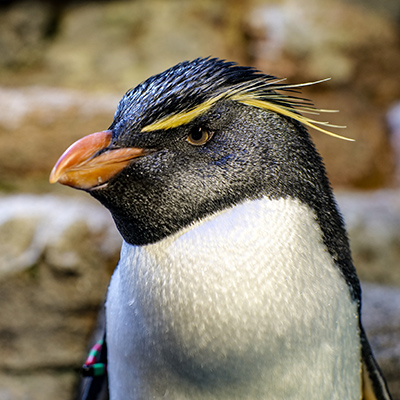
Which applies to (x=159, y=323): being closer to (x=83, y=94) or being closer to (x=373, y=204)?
(x=373, y=204)

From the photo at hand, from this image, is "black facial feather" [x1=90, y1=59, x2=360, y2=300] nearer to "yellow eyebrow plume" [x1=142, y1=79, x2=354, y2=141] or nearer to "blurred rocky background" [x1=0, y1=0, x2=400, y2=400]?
"yellow eyebrow plume" [x1=142, y1=79, x2=354, y2=141]

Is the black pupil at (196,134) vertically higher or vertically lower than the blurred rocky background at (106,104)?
lower

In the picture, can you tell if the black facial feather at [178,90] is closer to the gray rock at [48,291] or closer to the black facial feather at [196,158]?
the black facial feather at [196,158]

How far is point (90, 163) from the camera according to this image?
2.18ft

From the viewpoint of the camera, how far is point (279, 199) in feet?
2.40

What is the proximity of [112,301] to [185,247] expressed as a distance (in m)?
0.24

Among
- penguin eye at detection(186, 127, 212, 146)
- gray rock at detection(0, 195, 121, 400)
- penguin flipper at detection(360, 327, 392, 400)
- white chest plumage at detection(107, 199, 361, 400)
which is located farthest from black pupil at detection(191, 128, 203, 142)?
gray rock at detection(0, 195, 121, 400)

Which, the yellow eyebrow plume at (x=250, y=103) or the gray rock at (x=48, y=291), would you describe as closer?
the yellow eyebrow plume at (x=250, y=103)

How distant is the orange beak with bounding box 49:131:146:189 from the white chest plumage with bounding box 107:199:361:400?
0.14 m

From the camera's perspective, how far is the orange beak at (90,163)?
65 centimetres

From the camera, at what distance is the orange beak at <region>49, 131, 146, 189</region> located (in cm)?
65

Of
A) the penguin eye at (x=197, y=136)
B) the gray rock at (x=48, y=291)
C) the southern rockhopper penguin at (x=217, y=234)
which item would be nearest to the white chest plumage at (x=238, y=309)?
the southern rockhopper penguin at (x=217, y=234)

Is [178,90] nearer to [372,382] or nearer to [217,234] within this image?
[217,234]

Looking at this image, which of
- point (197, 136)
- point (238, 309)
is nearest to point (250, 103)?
point (197, 136)
